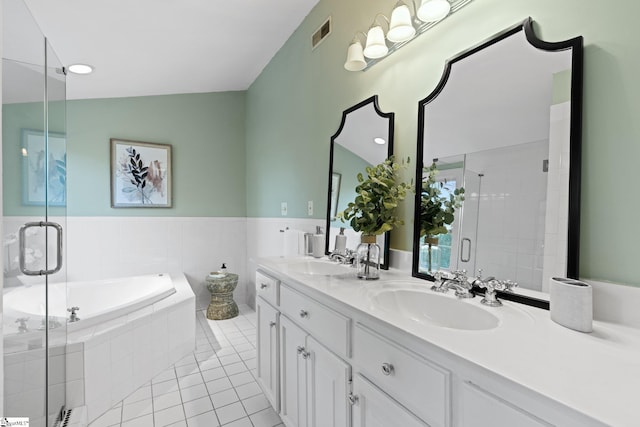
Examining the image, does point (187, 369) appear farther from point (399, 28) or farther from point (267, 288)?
point (399, 28)

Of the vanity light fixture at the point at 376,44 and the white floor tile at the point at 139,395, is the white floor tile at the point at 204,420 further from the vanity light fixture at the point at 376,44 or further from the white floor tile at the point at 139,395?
the vanity light fixture at the point at 376,44

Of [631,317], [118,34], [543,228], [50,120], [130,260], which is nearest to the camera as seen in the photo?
[631,317]

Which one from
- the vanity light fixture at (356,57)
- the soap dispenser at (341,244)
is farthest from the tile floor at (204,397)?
the vanity light fixture at (356,57)

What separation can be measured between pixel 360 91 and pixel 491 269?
1271 mm

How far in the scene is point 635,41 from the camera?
2.74 feet

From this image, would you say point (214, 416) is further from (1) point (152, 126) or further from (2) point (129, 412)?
(1) point (152, 126)

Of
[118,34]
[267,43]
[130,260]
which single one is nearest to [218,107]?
[267,43]

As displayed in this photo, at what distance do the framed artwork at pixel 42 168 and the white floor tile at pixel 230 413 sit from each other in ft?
4.76

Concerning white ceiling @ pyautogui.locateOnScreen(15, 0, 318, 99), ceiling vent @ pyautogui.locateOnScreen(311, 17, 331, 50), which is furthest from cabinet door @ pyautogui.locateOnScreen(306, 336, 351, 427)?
white ceiling @ pyautogui.locateOnScreen(15, 0, 318, 99)

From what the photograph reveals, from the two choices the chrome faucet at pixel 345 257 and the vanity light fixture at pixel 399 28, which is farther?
the chrome faucet at pixel 345 257

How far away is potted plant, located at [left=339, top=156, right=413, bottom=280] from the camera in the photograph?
1457 millimetres

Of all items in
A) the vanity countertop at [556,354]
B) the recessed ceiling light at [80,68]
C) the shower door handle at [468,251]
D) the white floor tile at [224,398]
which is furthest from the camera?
the recessed ceiling light at [80,68]

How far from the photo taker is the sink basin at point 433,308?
1.02m

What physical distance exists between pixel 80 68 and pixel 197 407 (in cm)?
276
